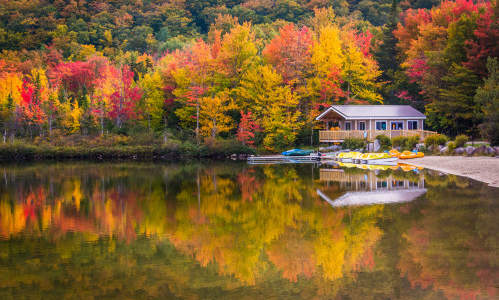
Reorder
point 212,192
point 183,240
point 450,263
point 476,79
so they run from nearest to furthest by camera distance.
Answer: point 450,263, point 183,240, point 212,192, point 476,79

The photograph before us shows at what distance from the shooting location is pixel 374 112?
4209 cm

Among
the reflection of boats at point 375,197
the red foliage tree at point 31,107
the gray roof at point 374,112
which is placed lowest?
the reflection of boats at point 375,197

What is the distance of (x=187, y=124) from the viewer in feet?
157

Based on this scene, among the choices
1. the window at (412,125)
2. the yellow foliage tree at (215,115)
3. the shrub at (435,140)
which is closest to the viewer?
the shrub at (435,140)

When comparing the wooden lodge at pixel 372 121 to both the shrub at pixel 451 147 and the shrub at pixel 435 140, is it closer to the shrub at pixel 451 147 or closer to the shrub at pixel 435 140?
the shrub at pixel 435 140

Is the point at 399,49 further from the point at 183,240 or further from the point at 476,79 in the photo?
the point at 183,240

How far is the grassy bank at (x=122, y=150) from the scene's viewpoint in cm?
4328

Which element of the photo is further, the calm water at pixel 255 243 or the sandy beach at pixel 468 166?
the sandy beach at pixel 468 166

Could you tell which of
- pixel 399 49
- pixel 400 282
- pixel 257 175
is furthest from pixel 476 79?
pixel 400 282

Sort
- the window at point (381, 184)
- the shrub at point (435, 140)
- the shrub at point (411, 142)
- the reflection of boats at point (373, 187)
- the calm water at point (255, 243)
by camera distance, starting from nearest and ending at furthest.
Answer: the calm water at point (255, 243) < the reflection of boats at point (373, 187) < the window at point (381, 184) < the shrub at point (435, 140) < the shrub at point (411, 142)

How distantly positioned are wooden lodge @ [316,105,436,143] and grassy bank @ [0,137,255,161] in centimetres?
789

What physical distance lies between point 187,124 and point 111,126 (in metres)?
7.70

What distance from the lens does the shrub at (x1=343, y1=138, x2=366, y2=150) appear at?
40.4m

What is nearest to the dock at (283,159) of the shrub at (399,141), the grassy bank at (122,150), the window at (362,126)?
the grassy bank at (122,150)
